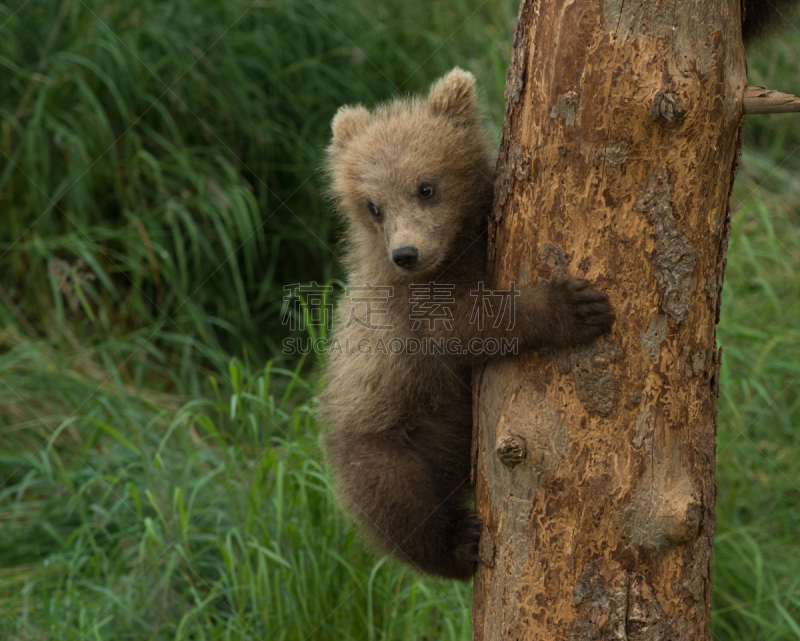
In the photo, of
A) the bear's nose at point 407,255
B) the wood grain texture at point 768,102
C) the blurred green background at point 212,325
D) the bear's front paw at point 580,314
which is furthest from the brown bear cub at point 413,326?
the wood grain texture at point 768,102

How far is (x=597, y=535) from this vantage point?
Result: 232 centimetres

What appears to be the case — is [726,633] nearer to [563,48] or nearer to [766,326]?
[766,326]

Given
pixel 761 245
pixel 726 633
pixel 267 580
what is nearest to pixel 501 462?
pixel 267 580

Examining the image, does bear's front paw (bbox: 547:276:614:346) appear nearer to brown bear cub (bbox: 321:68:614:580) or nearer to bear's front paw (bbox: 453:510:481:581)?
brown bear cub (bbox: 321:68:614:580)

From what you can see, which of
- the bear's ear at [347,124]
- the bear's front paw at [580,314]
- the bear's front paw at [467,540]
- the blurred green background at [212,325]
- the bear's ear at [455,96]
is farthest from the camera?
the blurred green background at [212,325]

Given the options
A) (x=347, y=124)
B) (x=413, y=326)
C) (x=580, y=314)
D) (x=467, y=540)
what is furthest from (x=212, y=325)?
(x=580, y=314)

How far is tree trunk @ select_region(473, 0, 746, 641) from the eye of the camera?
7.27 ft

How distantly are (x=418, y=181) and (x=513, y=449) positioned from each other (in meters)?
1.31

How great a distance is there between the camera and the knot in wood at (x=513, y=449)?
2.39m

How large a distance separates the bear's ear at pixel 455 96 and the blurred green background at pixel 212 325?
1259 millimetres

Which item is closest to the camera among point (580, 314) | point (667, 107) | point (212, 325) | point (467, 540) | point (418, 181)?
point (667, 107)

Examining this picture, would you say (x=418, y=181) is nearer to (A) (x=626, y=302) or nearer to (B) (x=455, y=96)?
(B) (x=455, y=96)

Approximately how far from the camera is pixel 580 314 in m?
2.34

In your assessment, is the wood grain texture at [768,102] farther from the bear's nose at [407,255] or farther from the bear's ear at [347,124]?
the bear's ear at [347,124]
